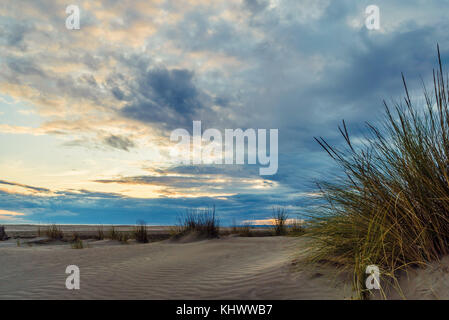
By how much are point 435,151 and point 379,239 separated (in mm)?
1159

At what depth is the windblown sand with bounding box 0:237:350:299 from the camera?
364cm

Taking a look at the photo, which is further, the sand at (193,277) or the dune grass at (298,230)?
the dune grass at (298,230)

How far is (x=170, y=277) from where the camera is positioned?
5035mm

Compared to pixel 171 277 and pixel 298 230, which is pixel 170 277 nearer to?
pixel 171 277

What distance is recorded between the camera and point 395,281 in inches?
117

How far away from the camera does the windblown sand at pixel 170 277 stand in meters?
3.64

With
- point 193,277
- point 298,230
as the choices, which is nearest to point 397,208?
point 193,277

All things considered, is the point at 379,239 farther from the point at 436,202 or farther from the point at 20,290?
the point at 20,290

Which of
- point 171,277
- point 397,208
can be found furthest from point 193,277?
point 397,208

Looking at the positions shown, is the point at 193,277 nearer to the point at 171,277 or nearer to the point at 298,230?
the point at 171,277

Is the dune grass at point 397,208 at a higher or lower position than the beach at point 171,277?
higher

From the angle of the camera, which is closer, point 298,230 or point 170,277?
point 170,277

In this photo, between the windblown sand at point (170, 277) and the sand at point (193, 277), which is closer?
the sand at point (193, 277)
